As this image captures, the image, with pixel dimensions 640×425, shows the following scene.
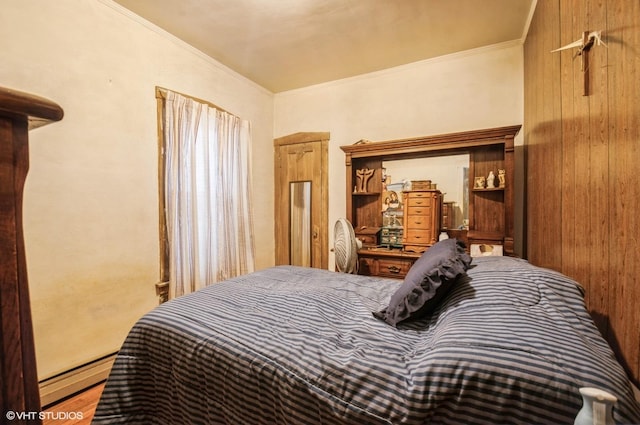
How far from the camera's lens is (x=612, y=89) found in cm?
101

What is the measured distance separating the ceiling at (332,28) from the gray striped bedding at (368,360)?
208cm

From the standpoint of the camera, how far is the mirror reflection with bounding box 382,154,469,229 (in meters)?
2.83

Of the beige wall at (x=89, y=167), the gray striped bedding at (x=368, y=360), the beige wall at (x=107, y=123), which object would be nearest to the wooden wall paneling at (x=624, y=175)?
the gray striped bedding at (x=368, y=360)

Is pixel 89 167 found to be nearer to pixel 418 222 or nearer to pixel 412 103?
pixel 418 222

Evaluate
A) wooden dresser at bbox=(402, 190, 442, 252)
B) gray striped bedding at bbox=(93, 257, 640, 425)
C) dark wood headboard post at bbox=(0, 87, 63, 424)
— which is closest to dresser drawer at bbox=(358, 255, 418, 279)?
wooden dresser at bbox=(402, 190, 442, 252)

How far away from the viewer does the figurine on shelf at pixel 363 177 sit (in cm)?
324

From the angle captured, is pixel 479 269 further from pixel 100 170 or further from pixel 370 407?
pixel 100 170

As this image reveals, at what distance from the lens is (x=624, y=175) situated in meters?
0.94

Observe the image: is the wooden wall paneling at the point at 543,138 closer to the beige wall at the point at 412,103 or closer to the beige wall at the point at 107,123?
the beige wall at the point at 412,103

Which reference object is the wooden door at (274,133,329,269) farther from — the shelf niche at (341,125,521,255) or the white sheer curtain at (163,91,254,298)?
the white sheer curtain at (163,91,254,298)

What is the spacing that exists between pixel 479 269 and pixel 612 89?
833mm

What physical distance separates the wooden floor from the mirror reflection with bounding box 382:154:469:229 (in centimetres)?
317

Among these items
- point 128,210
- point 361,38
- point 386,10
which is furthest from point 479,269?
point 128,210

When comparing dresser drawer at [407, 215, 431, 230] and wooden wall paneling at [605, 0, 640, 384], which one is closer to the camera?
wooden wall paneling at [605, 0, 640, 384]
